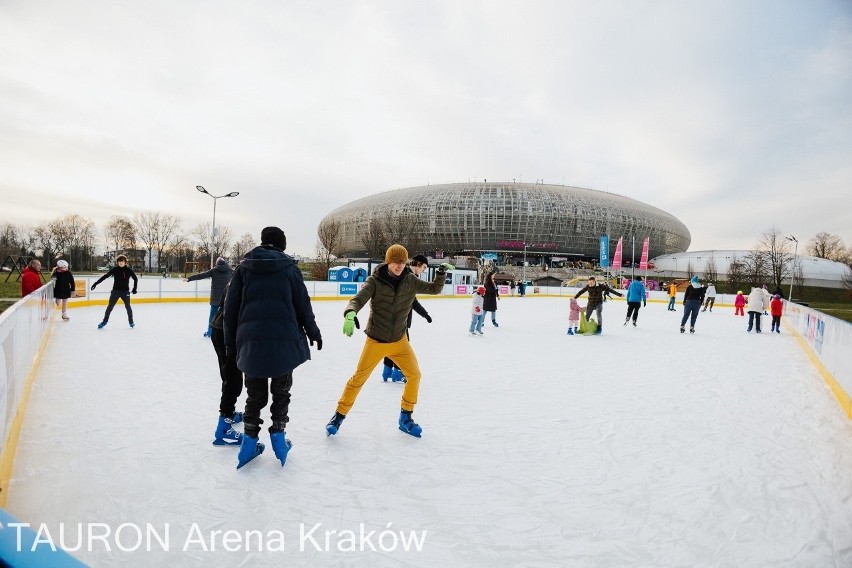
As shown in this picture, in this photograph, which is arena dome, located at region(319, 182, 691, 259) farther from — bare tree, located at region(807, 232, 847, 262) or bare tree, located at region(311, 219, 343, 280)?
bare tree, located at region(807, 232, 847, 262)

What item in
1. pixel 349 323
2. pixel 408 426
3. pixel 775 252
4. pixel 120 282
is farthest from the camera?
pixel 775 252

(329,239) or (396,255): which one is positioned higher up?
(329,239)

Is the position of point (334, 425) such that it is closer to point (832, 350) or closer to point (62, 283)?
point (832, 350)

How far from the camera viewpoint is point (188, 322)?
10453 millimetres

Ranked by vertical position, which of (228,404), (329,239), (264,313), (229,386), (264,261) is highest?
(329,239)

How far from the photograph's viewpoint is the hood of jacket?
107 inches

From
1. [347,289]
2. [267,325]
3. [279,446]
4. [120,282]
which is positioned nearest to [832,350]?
[279,446]

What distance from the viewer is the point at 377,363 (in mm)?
3445

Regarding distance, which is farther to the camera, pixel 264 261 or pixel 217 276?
pixel 217 276

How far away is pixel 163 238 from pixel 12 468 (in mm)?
65308

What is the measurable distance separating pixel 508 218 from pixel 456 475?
67.6 metres

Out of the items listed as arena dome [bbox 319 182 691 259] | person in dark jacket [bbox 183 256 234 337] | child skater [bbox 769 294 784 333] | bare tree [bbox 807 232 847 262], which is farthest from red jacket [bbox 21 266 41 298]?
bare tree [bbox 807 232 847 262]

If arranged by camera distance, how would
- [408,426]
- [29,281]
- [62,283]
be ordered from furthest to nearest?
[62,283], [29,281], [408,426]

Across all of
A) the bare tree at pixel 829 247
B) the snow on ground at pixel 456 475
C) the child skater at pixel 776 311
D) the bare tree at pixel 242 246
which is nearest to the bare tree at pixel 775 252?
the bare tree at pixel 829 247
